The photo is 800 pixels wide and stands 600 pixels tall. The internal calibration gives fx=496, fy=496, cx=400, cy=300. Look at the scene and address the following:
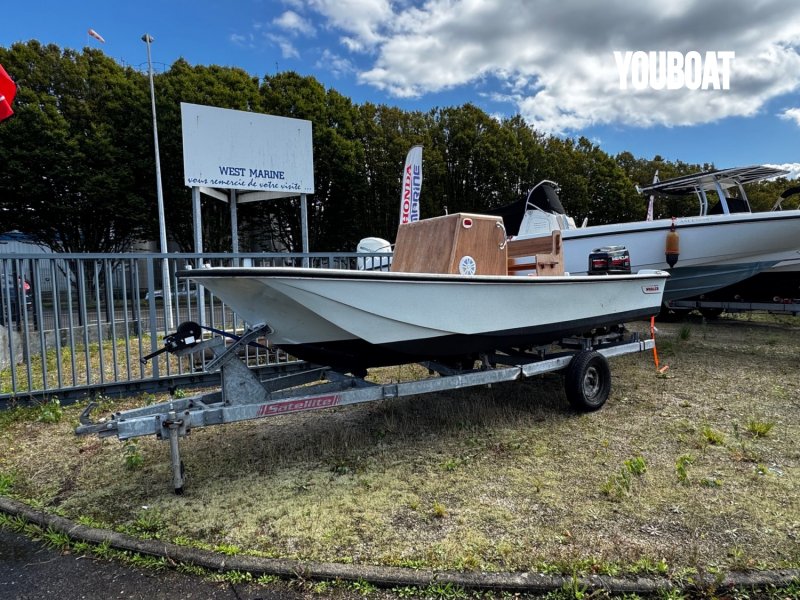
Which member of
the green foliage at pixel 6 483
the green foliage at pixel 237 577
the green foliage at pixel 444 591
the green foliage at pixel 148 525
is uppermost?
the green foliage at pixel 6 483

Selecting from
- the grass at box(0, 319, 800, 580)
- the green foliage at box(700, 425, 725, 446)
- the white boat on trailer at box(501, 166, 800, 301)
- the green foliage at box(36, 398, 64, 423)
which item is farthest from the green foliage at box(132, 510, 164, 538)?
the white boat on trailer at box(501, 166, 800, 301)

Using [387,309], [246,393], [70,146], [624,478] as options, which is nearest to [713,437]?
[624,478]

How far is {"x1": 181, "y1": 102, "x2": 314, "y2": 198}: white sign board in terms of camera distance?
30.2 feet

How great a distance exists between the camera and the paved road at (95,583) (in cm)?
209

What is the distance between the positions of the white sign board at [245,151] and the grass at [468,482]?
6078 millimetres

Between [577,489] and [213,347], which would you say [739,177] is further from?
[213,347]

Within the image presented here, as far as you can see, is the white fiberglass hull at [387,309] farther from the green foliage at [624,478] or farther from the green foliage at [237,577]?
the green foliage at [237,577]

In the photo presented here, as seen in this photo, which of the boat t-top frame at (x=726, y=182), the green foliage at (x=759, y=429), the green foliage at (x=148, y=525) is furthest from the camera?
the boat t-top frame at (x=726, y=182)

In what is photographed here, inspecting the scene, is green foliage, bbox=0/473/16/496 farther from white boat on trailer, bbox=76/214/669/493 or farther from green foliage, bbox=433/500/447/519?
green foliage, bbox=433/500/447/519

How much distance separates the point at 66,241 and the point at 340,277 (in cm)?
1935

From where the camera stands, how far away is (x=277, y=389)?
3.55m

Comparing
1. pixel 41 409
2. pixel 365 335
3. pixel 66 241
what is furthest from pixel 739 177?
pixel 66 241

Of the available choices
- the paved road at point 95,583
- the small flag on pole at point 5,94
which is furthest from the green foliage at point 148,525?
the small flag on pole at point 5,94

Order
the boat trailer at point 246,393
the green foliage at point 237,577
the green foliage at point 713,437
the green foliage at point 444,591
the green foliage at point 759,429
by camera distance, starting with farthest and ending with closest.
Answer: the green foliage at point 759,429, the green foliage at point 713,437, the boat trailer at point 246,393, the green foliage at point 237,577, the green foliage at point 444,591
